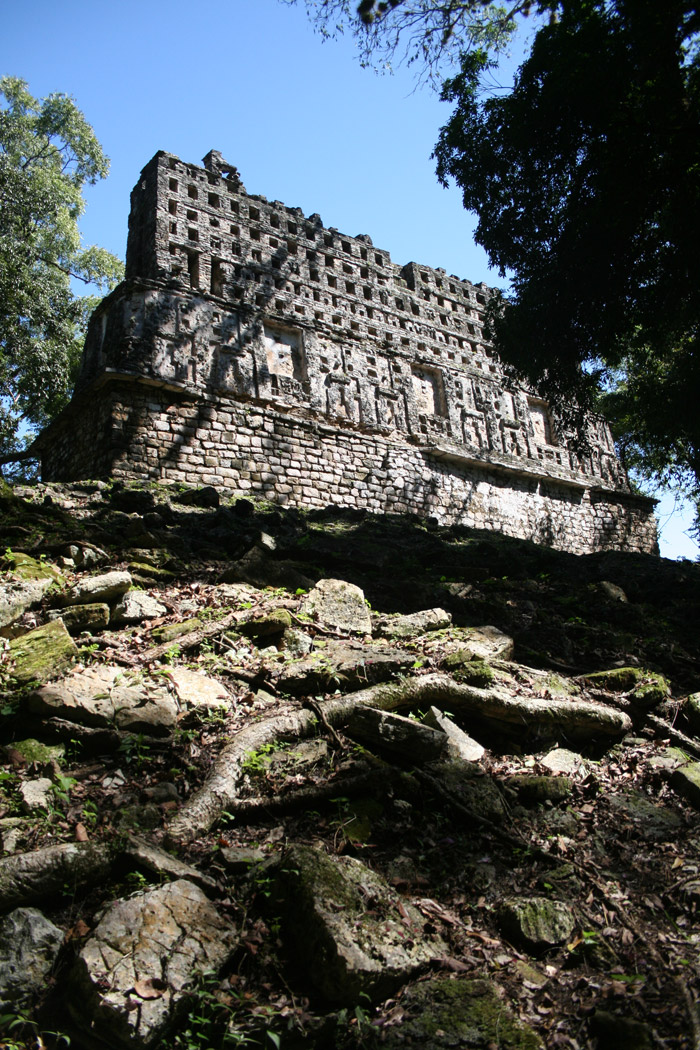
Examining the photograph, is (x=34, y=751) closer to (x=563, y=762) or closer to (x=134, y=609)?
(x=134, y=609)

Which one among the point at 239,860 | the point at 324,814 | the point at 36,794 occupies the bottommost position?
the point at 239,860

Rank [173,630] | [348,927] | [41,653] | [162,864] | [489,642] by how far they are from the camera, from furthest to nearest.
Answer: [489,642]
[173,630]
[41,653]
[162,864]
[348,927]

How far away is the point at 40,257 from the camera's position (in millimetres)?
18000

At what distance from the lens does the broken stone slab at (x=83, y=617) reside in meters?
5.37

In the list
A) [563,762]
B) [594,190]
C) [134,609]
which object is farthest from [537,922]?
[594,190]

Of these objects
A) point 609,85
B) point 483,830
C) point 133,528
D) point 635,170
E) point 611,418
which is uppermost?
point 611,418

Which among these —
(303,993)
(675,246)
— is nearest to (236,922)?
(303,993)

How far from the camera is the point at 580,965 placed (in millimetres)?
3199

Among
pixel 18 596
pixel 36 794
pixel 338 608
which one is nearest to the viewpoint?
pixel 36 794

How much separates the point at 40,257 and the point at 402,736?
1795cm

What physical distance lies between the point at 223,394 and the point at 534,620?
6.86m

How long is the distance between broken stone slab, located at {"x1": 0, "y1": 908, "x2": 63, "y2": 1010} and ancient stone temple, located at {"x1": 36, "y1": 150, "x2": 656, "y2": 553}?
26.7 ft

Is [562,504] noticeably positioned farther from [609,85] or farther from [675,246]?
[609,85]

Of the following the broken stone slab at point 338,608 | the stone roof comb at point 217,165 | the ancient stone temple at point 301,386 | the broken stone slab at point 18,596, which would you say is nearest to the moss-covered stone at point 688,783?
the broken stone slab at point 338,608
